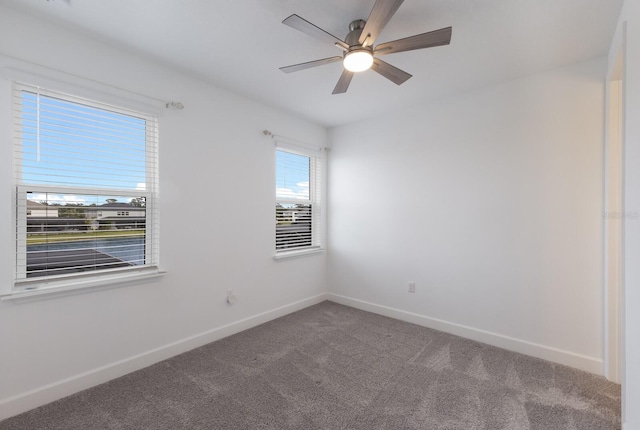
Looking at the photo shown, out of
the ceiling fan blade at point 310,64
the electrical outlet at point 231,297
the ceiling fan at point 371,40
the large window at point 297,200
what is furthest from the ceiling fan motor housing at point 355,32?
the electrical outlet at point 231,297

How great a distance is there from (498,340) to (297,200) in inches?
109

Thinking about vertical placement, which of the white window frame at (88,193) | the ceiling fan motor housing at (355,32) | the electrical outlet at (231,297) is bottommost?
the electrical outlet at (231,297)

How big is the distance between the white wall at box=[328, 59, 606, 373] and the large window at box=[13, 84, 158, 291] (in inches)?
99.7

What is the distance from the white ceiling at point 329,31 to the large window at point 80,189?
1.97 feet

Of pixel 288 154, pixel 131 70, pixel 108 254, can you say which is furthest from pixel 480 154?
pixel 108 254

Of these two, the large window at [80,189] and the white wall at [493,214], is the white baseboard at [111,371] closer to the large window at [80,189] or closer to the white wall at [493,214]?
the large window at [80,189]

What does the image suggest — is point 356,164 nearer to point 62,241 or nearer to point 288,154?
point 288,154

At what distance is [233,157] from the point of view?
10.2ft

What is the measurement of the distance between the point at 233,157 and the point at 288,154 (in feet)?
2.99

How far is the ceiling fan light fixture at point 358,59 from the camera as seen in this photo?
188cm

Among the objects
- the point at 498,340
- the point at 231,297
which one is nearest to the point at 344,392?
the point at 231,297

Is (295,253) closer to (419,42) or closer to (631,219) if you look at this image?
(419,42)

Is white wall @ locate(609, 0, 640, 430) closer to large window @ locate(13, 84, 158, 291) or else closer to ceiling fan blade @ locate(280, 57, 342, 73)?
ceiling fan blade @ locate(280, 57, 342, 73)

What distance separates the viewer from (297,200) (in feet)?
13.0
